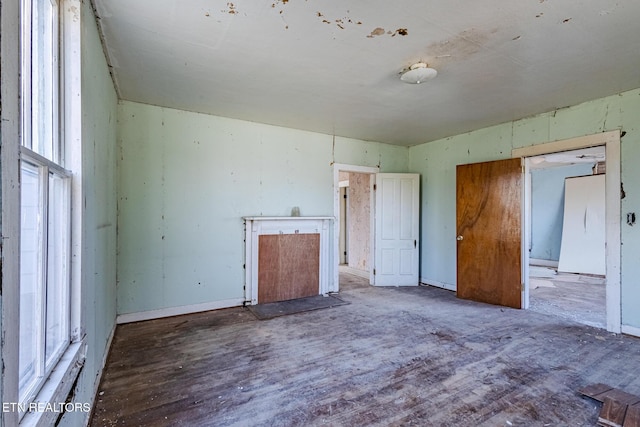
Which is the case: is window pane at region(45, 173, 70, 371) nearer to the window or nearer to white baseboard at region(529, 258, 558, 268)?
the window

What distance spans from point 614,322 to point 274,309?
408cm

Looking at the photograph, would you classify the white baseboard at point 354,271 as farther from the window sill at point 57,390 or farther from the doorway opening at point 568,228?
the window sill at point 57,390

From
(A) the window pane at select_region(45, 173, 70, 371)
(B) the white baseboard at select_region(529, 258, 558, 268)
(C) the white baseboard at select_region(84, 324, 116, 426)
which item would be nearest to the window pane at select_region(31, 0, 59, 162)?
(A) the window pane at select_region(45, 173, 70, 371)

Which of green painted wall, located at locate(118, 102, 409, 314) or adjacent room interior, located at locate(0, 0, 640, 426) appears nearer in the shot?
adjacent room interior, located at locate(0, 0, 640, 426)

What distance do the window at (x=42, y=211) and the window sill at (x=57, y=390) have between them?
28 millimetres

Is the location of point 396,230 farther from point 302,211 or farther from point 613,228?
point 613,228

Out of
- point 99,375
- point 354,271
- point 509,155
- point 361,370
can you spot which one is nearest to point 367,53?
point 361,370

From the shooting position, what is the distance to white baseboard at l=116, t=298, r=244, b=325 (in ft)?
11.8

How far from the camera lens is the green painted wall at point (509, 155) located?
10.9 feet

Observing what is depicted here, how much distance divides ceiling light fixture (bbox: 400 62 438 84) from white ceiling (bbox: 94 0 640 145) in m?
0.08

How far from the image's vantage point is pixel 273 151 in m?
4.66

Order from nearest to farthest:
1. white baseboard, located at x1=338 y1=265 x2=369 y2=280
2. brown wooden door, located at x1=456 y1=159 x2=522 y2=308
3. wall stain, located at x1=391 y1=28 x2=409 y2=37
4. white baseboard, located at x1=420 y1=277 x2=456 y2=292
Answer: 1. wall stain, located at x1=391 y1=28 x2=409 y2=37
2. brown wooden door, located at x1=456 y1=159 x2=522 y2=308
3. white baseboard, located at x1=420 y1=277 x2=456 y2=292
4. white baseboard, located at x1=338 y1=265 x2=369 y2=280

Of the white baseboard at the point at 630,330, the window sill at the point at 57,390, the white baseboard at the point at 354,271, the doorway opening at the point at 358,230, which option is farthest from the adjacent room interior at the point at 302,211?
the white baseboard at the point at 354,271

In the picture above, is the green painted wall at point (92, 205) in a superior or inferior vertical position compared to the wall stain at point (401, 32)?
inferior
